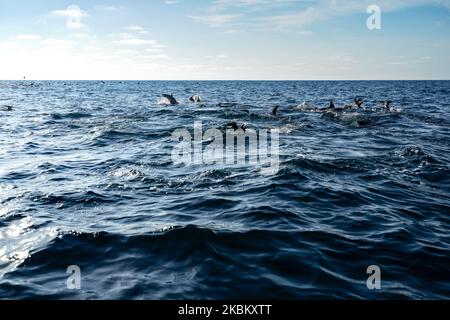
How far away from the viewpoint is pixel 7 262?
26.8 feet

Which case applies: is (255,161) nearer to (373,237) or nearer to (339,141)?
(339,141)

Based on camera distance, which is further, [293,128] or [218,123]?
[218,123]

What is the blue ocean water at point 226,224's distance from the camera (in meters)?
7.34

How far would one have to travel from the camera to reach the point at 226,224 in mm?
10312

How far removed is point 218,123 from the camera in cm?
2980

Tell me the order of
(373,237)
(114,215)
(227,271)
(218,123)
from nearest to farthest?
(227,271) < (373,237) < (114,215) < (218,123)

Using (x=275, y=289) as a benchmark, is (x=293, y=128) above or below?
above

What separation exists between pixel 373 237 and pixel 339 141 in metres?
13.5

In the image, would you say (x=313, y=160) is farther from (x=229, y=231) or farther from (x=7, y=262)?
(x=7, y=262)

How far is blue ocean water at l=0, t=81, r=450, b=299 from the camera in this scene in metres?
7.34
